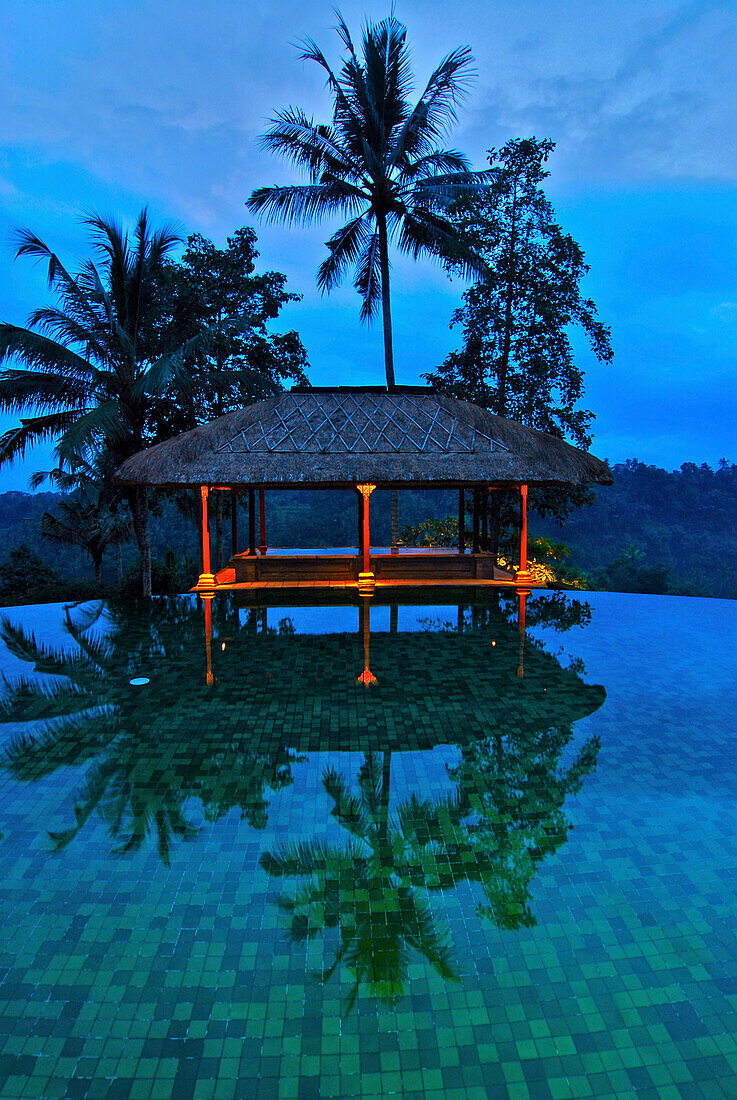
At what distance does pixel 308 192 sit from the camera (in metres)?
13.1

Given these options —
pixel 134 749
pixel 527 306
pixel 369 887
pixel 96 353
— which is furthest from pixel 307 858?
pixel 527 306

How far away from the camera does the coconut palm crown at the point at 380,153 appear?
1282 centimetres

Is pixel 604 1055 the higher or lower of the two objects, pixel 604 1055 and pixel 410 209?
the lower

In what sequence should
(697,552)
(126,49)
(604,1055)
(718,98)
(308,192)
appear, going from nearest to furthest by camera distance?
(604,1055)
(308,192)
(126,49)
(718,98)
(697,552)

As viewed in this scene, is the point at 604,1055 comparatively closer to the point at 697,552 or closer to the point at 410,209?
the point at 410,209

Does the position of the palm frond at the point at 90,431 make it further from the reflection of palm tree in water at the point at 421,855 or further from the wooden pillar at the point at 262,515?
the reflection of palm tree in water at the point at 421,855

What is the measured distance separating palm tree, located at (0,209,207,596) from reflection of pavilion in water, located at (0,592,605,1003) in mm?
4499

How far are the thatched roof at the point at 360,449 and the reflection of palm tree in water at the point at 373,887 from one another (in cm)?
645

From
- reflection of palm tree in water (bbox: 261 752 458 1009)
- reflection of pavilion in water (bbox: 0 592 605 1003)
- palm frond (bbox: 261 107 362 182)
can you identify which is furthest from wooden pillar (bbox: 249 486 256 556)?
reflection of palm tree in water (bbox: 261 752 458 1009)

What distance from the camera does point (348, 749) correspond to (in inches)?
167

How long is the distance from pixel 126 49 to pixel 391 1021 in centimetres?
2317

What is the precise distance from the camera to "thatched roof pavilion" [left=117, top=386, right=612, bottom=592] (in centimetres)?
940

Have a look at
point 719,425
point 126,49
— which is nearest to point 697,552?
point 126,49

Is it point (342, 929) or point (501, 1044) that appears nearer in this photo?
point (501, 1044)
